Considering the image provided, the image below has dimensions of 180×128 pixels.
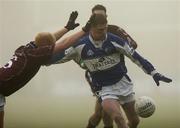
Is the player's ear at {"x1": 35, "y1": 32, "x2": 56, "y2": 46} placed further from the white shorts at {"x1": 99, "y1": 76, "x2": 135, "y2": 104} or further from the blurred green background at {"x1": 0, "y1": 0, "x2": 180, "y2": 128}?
the blurred green background at {"x1": 0, "y1": 0, "x2": 180, "y2": 128}

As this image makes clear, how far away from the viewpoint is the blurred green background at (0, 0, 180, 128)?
5.30m

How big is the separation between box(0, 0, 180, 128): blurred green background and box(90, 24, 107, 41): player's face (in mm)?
1451

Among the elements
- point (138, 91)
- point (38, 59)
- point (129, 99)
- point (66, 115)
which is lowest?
point (66, 115)

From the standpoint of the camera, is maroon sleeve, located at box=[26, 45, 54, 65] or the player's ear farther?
the player's ear

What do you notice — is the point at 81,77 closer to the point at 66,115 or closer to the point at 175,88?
the point at 66,115

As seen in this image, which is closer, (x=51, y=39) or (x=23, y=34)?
(x=51, y=39)

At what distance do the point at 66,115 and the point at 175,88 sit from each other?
1283 millimetres

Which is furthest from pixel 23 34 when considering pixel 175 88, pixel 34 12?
pixel 175 88

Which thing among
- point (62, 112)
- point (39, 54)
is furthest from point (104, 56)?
point (62, 112)

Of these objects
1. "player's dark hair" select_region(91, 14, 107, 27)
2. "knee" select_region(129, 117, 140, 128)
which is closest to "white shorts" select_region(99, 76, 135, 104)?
"knee" select_region(129, 117, 140, 128)

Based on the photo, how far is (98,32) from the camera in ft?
12.6

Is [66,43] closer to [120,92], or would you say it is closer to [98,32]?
[98,32]

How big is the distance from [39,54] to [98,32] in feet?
2.01

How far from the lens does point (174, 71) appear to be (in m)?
5.35
